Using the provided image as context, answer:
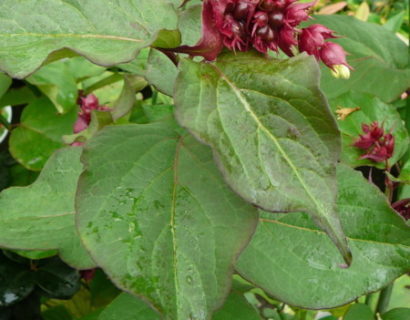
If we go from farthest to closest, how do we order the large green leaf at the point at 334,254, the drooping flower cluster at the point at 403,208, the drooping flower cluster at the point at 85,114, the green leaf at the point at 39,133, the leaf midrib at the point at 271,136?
1. the green leaf at the point at 39,133
2. the drooping flower cluster at the point at 85,114
3. the drooping flower cluster at the point at 403,208
4. the large green leaf at the point at 334,254
5. the leaf midrib at the point at 271,136

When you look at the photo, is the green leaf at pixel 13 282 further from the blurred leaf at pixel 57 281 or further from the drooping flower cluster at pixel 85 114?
the drooping flower cluster at pixel 85 114

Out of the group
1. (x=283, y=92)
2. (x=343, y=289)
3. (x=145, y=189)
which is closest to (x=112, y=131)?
(x=145, y=189)

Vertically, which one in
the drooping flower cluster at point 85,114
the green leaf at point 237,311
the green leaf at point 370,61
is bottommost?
the green leaf at point 237,311

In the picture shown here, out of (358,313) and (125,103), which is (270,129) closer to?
(125,103)

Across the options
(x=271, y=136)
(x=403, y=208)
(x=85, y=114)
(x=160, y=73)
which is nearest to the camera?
(x=271, y=136)

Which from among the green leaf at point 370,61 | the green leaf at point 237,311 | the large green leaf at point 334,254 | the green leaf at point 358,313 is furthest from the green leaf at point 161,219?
the green leaf at point 370,61

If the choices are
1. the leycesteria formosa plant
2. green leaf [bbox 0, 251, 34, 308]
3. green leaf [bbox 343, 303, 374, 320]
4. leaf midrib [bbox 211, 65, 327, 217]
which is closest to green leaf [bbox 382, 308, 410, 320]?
green leaf [bbox 343, 303, 374, 320]

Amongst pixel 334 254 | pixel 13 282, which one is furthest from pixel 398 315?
pixel 13 282
